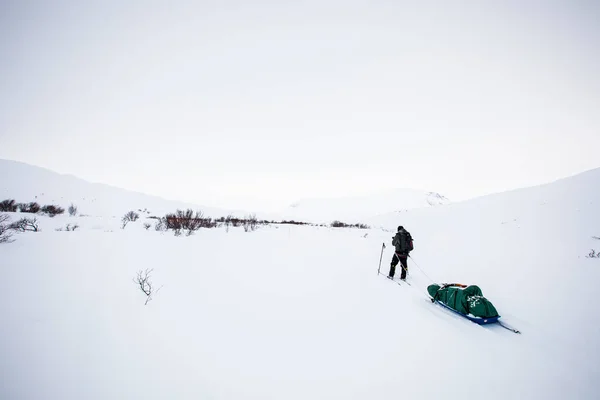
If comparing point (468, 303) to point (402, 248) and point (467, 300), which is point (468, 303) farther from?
point (402, 248)

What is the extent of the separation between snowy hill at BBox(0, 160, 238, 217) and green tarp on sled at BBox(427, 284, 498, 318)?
23.7 metres

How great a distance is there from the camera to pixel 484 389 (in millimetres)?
2746

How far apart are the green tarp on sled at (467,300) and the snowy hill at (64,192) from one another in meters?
23.7

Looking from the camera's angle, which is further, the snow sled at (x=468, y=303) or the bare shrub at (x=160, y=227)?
the bare shrub at (x=160, y=227)

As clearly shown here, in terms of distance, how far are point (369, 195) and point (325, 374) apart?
2842 inches

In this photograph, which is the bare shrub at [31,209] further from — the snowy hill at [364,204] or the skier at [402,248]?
the snowy hill at [364,204]

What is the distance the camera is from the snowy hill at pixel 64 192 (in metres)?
20.9

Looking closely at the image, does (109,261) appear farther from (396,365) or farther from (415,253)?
(415,253)

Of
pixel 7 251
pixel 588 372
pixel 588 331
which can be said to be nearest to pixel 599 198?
pixel 588 331

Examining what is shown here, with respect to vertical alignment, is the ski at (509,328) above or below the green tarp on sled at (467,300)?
below

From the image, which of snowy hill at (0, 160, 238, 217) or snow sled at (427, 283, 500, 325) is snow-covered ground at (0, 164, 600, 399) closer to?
snow sled at (427, 283, 500, 325)

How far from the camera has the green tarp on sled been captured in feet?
14.0

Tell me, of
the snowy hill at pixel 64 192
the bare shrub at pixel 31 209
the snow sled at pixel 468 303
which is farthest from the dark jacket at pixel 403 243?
the snowy hill at pixel 64 192

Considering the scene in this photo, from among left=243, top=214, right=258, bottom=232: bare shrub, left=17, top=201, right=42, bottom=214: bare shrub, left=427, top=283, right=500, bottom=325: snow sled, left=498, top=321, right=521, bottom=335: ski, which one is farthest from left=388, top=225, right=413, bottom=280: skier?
left=17, top=201, right=42, bottom=214: bare shrub
